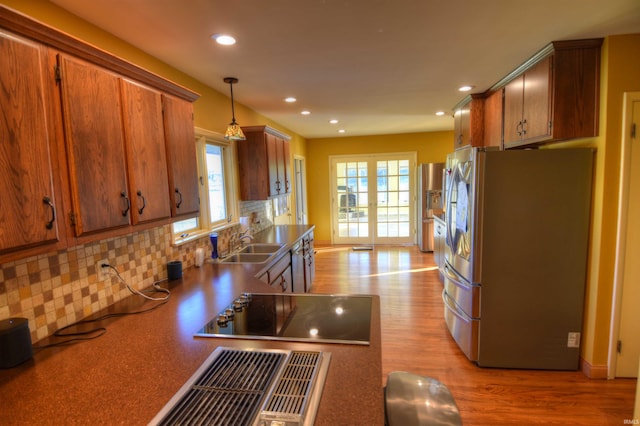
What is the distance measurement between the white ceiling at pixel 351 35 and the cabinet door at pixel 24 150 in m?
0.71

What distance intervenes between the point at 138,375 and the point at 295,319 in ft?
2.30

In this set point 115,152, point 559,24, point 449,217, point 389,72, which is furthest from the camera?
point 449,217

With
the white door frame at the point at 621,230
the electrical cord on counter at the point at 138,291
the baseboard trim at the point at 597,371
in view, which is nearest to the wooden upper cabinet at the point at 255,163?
the electrical cord on counter at the point at 138,291

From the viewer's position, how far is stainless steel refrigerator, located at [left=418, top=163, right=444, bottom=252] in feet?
20.4

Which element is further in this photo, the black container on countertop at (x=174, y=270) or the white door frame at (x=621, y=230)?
the black container on countertop at (x=174, y=270)

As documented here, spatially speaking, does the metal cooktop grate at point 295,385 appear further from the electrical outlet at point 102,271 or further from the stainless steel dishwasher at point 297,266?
the stainless steel dishwasher at point 297,266

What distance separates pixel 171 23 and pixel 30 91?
3.12 ft

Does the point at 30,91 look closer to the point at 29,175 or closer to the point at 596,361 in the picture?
the point at 29,175

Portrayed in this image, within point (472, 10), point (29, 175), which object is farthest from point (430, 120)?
point (29, 175)

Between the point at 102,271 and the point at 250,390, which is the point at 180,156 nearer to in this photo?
the point at 102,271

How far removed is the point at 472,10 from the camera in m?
1.76

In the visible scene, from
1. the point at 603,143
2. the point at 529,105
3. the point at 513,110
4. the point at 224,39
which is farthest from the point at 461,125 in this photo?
the point at 224,39

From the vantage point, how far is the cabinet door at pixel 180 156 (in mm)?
1882

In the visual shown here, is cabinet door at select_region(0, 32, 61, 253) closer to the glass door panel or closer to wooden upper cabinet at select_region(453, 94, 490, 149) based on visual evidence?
Answer: wooden upper cabinet at select_region(453, 94, 490, 149)
